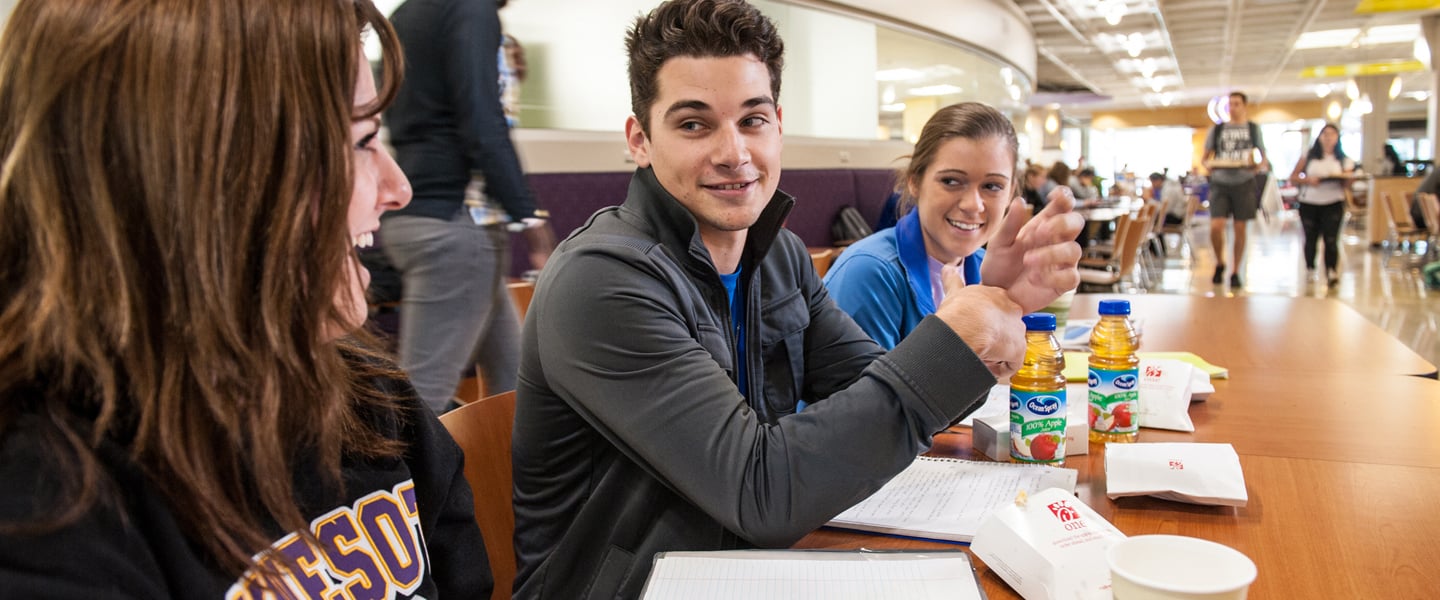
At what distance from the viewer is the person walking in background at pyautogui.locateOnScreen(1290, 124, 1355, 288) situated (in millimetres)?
7949

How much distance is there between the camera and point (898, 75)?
9578 mm

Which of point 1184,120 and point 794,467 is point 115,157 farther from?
point 1184,120

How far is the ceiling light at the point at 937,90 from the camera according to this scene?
1020 cm

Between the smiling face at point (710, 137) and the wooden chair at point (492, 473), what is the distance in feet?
1.32

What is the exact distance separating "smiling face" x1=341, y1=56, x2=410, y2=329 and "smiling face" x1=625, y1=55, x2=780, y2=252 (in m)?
0.48

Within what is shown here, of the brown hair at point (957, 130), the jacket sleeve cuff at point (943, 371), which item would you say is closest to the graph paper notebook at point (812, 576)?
the jacket sleeve cuff at point (943, 371)

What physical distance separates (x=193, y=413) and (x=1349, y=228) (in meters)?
19.0

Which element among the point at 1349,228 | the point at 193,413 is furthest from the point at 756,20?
the point at 1349,228

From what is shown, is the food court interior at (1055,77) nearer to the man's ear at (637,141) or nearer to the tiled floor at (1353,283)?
the tiled floor at (1353,283)

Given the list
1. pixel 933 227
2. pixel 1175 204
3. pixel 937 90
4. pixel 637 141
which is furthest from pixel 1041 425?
pixel 1175 204

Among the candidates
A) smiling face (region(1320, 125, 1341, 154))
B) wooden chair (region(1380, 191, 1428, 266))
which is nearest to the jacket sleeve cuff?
smiling face (region(1320, 125, 1341, 154))

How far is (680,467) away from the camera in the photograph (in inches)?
37.4

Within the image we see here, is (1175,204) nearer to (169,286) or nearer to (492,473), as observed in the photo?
(492,473)

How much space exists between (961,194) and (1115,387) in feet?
A: 2.92
